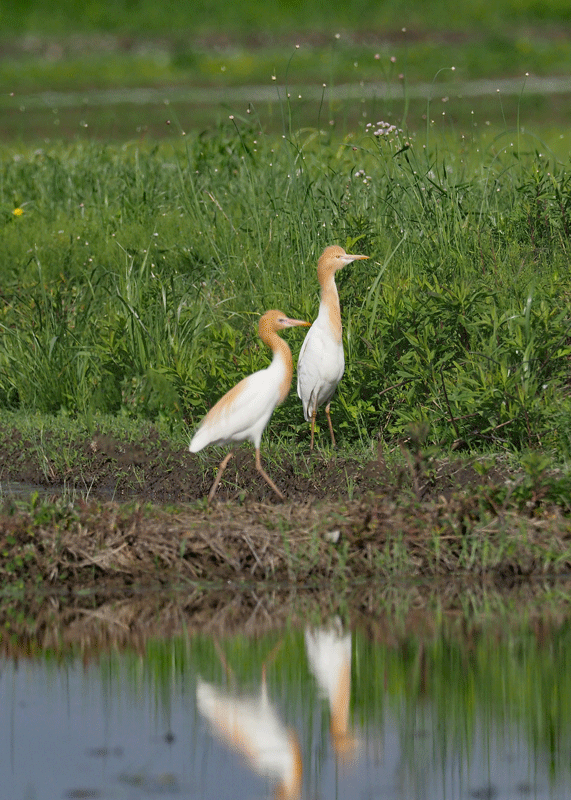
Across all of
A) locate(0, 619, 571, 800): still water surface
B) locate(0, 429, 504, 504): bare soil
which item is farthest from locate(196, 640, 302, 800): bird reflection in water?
locate(0, 429, 504, 504): bare soil

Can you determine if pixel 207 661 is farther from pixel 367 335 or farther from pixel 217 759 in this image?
pixel 367 335

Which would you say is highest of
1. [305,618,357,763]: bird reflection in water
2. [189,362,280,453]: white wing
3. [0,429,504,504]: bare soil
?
[189,362,280,453]: white wing

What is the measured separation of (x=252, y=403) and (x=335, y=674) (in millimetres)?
2204

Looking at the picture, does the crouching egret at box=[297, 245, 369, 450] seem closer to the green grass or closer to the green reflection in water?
the green grass

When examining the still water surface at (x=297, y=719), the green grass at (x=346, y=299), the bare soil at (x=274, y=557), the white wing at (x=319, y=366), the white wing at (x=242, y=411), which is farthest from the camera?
the green grass at (x=346, y=299)

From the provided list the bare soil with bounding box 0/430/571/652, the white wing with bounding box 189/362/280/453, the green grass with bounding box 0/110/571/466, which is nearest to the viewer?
the bare soil with bounding box 0/430/571/652

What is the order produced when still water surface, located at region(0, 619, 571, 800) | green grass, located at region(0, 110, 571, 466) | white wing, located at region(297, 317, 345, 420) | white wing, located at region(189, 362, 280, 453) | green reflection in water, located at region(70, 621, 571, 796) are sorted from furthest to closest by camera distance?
green grass, located at region(0, 110, 571, 466), white wing, located at region(297, 317, 345, 420), white wing, located at region(189, 362, 280, 453), green reflection in water, located at region(70, 621, 571, 796), still water surface, located at region(0, 619, 571, 800)

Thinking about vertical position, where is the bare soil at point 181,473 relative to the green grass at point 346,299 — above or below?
below

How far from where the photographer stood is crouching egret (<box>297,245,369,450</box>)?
709cm

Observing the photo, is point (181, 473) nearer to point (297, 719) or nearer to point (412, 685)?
point (412, 685)

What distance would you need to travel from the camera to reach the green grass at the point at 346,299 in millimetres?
7184

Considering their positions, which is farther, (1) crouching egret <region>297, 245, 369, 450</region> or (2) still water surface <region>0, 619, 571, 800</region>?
(1) crouching egret <region>297, 245, 369, 450</region>

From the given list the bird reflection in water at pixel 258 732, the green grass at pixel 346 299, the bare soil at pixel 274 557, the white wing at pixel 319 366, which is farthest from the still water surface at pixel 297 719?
the white wing at pixel 319 366

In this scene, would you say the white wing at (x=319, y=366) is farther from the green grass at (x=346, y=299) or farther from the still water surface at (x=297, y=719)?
the still water surface at (x=297, y=719)
